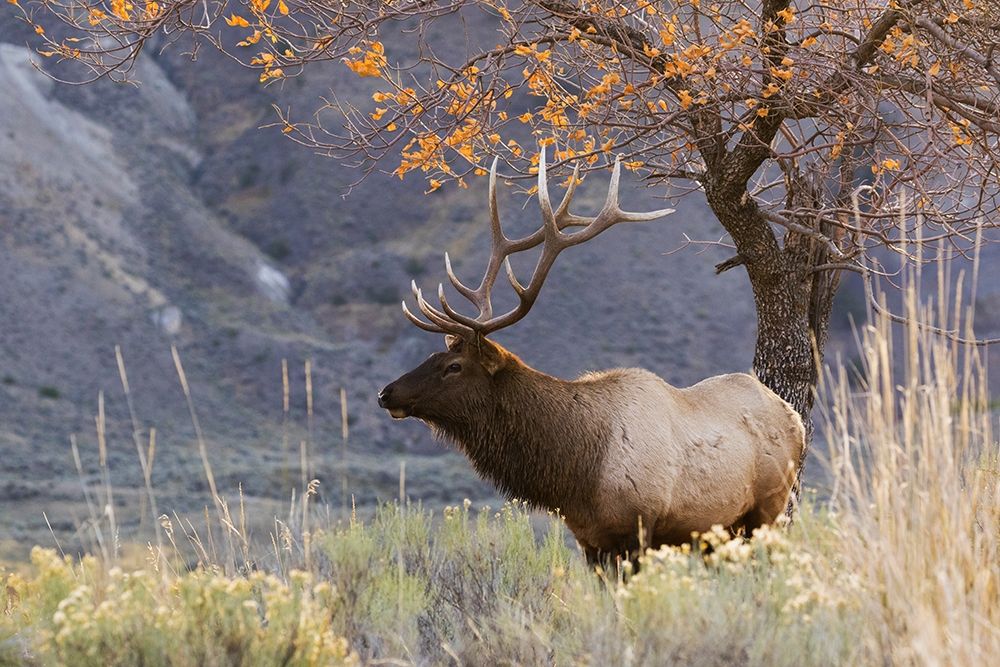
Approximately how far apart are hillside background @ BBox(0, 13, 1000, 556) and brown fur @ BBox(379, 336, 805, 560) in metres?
25.9

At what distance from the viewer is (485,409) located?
7047 millimetres

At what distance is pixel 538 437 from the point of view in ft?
22.7

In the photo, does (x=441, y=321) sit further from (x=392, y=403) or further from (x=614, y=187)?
(x=614, y=187)

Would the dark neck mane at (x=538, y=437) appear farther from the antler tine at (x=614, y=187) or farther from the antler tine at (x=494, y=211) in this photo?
the antler tine at (x=614, y=187)

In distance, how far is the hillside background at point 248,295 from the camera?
38.1m

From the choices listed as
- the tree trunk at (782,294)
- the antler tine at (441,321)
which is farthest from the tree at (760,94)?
the antler tine at (441,321)

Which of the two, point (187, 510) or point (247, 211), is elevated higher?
point (247, 211)

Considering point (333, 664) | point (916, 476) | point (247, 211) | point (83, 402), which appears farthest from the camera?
point (247, 211)

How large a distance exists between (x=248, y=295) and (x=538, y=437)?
41.2 m

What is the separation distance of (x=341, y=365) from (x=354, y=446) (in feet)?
11.9

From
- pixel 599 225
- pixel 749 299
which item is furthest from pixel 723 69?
pixel 749 299

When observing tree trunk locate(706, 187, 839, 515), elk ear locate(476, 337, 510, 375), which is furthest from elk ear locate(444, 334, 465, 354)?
tree trunk locate(706, 187, 839, 515)

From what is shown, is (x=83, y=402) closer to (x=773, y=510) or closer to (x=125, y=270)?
(x=125, y=270)

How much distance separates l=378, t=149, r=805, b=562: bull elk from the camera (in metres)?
6.62
